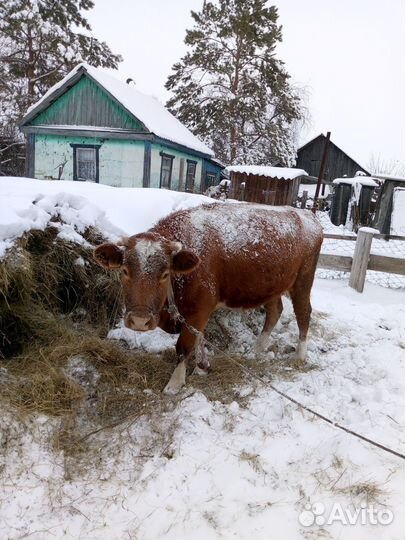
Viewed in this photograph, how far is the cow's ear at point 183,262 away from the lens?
3064mm

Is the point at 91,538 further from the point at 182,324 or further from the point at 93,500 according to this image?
the point at 182,324

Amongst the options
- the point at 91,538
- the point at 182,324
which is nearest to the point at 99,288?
the point at 182,324

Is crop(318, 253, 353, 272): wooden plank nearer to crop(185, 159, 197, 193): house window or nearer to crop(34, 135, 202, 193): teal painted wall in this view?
crop(34, 135, 202, 193): teal painted wall

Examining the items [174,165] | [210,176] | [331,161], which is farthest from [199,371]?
[331,161]

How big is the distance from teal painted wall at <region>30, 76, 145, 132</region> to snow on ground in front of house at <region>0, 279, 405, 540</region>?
1393cm

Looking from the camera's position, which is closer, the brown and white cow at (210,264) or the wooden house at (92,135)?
the brown and white cow at (210,264)

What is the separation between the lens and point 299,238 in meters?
4.34

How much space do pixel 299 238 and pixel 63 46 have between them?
71.9 ft

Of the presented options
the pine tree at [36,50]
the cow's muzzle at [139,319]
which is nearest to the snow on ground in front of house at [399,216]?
the cow's muzzle at [139,319]

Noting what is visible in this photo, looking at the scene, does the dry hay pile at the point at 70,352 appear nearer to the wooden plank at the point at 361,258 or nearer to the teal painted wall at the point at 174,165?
the wooden plank at the point at 361,258

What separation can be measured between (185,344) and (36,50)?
2263 cm

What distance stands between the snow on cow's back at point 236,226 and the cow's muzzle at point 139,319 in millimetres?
877

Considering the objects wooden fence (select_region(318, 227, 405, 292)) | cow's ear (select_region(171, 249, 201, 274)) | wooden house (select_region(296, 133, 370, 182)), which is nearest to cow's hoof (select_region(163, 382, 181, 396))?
cow's ear (select_region(171, 249, 201, 274))

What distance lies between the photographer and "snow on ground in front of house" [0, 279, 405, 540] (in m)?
2.20
